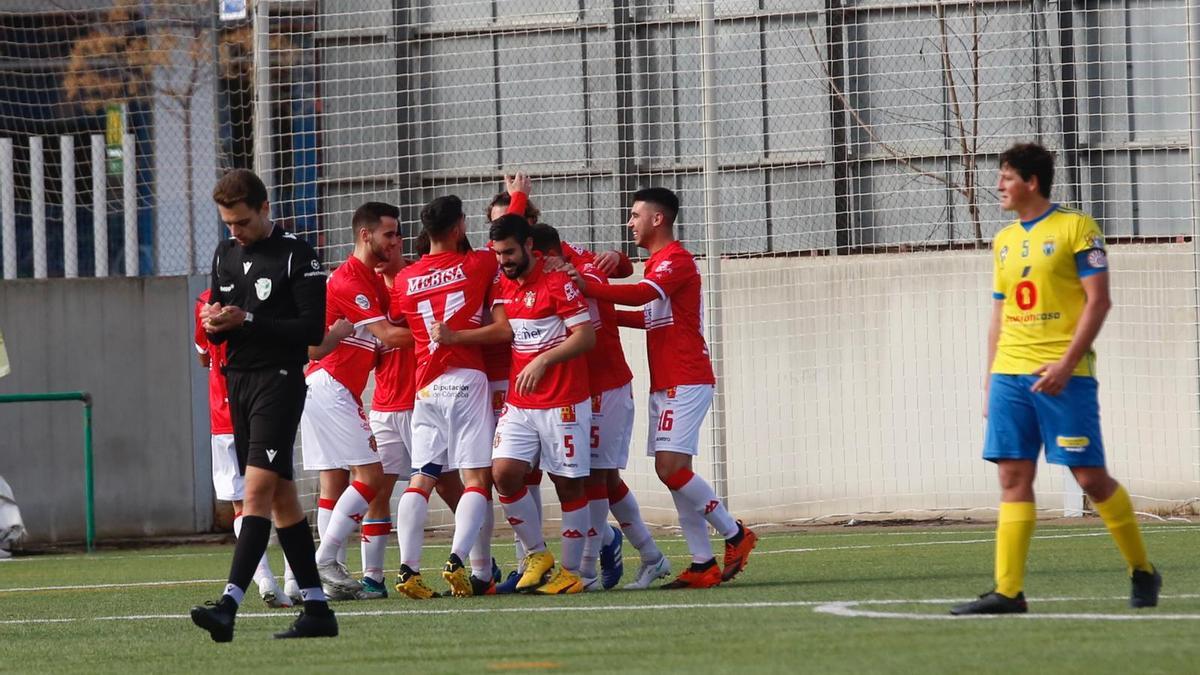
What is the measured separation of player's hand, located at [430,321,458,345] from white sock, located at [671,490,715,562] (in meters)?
1.40

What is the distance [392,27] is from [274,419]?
9331mm

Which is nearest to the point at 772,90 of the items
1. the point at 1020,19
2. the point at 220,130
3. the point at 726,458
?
the point at 1020,19

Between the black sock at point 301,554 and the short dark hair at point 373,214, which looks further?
the short dark hair at point 373,214

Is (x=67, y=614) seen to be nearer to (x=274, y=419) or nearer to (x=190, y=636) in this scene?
(x=190, y=636)

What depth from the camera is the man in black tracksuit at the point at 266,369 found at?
22.6 feet

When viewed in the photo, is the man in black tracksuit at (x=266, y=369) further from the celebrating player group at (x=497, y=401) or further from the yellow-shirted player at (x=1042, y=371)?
the yellow-shirted player at (x=1042, y=371)

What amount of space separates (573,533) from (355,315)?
1625 millimetres

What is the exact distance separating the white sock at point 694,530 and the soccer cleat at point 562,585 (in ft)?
2.07

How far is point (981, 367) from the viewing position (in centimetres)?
1411

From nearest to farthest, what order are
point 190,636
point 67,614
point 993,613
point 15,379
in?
point 993,613, point 190,636, point 67,614, point 15,379

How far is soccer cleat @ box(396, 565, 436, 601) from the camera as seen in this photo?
8.79 metres

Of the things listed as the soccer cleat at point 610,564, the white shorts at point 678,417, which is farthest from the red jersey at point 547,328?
the soccer cleat at point 610,564

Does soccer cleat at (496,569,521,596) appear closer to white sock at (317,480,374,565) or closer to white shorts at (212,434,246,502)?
white sock at (317,480,374,565)

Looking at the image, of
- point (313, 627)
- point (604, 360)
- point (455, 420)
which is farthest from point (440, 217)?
point (313, 627)
